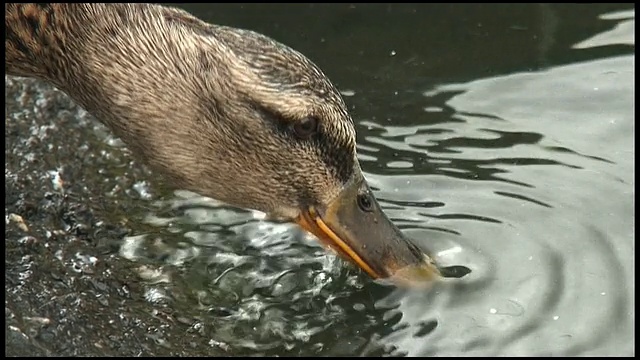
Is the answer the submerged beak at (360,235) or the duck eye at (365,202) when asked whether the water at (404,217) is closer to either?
the submerged beak at (360,235)

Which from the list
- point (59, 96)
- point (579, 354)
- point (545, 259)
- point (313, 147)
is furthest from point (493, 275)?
point (59, 96)

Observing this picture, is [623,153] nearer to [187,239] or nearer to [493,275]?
Answer: [493,275]

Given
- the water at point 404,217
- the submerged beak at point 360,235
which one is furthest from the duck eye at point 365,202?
the water at point 404,217

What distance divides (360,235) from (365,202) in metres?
0.15

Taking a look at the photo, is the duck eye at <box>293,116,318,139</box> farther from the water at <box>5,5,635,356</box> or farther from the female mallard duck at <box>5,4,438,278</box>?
the water at <box>5,5,635,356</box>

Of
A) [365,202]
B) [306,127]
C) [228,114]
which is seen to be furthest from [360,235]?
[228,114]

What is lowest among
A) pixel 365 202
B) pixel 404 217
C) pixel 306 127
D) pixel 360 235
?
pixel 404 217

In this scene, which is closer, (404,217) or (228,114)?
(228,114)

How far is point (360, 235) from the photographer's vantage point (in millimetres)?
5492

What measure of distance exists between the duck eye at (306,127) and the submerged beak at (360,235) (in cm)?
33

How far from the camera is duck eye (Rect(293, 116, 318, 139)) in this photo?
5242 millimetres

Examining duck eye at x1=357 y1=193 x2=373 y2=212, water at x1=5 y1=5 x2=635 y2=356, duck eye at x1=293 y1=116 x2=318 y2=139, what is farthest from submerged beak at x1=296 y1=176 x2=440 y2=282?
duck eye at x1=293 y1=116 x2=318 y2=139

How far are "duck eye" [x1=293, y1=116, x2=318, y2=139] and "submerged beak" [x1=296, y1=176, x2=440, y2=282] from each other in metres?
0.33

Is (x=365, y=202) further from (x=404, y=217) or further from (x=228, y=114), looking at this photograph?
(x=228, y=114)
